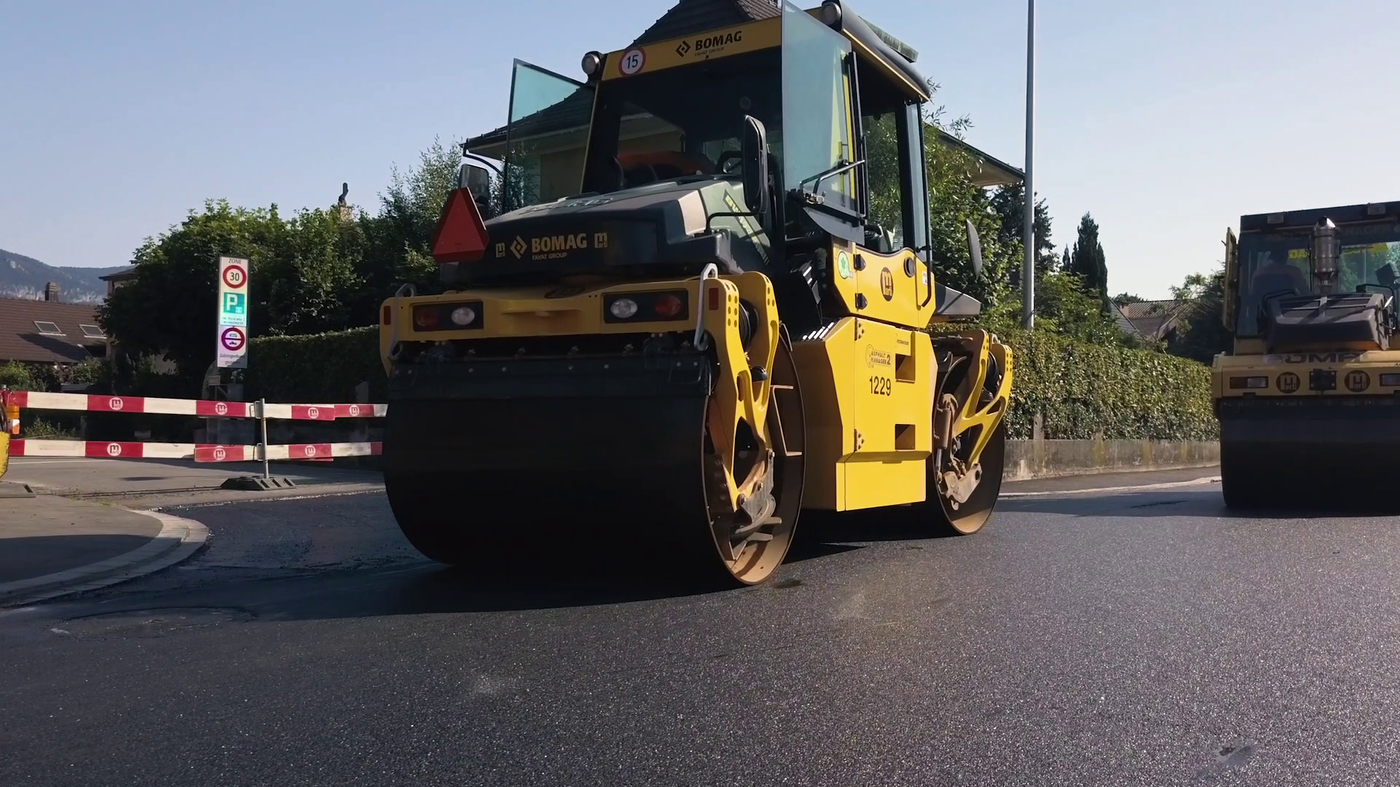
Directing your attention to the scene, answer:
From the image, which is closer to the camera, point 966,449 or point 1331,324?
point 966,449

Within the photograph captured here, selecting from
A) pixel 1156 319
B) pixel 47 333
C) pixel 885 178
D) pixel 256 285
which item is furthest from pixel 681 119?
pixel 1156 319

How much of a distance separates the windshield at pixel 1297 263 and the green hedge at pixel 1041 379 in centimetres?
519

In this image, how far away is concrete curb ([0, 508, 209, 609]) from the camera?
6.58 metres

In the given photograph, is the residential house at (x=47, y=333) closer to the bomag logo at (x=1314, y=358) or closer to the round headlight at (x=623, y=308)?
the bomag logo at (x=1314, y=358)

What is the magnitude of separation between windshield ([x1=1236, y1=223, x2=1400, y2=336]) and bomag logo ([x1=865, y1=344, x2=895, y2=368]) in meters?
6.61

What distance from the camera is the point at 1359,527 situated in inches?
376

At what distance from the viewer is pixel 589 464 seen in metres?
5.77

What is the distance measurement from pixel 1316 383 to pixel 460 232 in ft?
→ 25.4

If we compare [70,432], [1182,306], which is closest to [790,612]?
[70,432]

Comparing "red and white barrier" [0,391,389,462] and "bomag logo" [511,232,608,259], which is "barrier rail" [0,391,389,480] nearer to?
"red and white barrier" [0,391,389,462]

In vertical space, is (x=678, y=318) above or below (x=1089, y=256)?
below

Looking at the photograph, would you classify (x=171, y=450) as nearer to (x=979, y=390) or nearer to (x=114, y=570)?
(x=114, y=570)

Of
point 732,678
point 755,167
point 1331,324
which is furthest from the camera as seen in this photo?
point 1331,324

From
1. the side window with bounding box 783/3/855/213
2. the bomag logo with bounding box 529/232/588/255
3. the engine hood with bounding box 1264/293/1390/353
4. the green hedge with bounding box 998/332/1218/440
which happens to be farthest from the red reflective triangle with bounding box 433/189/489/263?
the green hedge with bounding box 998/332/1218/440
